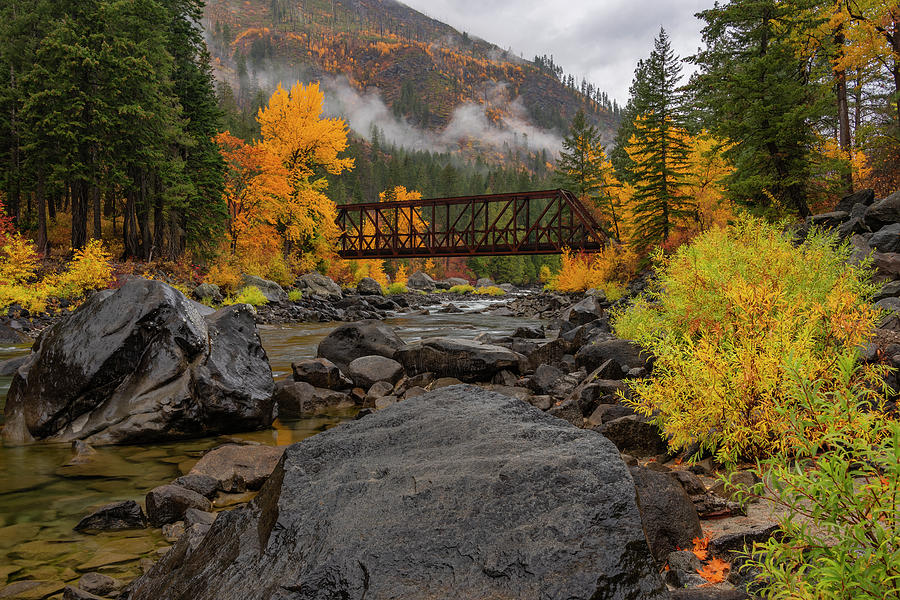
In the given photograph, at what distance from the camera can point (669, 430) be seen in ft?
14.5

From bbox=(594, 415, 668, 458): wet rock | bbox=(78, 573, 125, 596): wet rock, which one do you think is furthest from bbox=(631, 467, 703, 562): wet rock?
bbox=(78, 573, 125, 596): wet rock

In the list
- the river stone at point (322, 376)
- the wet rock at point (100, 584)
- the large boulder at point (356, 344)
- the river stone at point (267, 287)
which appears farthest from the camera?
the river stone at point (267, 287)

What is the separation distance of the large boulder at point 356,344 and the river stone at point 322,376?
1105mm

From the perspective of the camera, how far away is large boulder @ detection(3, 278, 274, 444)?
6590 millimetres

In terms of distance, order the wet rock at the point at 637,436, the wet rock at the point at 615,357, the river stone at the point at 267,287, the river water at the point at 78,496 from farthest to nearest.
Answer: the river stone at the point at 267,287 → the wet rock at the point at 615,357 → the wet rock at the point at 637,436 → the river water at the point at 78,496

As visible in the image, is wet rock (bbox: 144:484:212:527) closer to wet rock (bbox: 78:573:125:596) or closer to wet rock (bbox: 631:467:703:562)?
wet rock (bbox: 78:573:125:596)

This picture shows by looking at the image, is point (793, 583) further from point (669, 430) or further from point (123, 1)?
point (123, 1)

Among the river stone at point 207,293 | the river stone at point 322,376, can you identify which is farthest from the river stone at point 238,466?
the river stone at point 207,293

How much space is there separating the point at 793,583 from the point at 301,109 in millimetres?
33295

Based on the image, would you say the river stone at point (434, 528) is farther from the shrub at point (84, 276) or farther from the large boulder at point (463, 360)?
the shrub at point (84, 276)

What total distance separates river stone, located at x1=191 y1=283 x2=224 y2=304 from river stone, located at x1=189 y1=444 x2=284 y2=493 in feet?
57.8

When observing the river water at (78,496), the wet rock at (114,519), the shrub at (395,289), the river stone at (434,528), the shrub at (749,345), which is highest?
the shrub at (749,345)

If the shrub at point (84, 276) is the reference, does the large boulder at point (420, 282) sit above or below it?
below

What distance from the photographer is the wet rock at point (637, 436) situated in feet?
16.5
